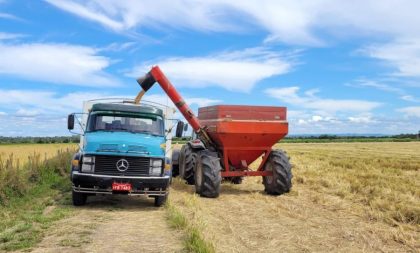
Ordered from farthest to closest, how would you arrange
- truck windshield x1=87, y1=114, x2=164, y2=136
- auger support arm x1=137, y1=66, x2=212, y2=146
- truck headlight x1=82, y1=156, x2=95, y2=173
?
auger support arm x1=137, y1=66, x2=212, y2=146, truck windshield x1=87, y1=114, x2=164, y2=136, truck headlight x1=82, y1=156, x2=95, y2=173

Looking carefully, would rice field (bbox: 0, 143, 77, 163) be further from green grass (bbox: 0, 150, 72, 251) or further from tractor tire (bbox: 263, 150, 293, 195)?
tractor tire (bbox: 263, 150, 293, 195)

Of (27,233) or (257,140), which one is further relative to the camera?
(257,140)

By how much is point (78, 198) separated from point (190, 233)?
14.5 feet

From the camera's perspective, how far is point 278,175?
14125mm

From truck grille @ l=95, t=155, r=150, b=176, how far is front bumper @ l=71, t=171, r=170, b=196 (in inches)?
6.5

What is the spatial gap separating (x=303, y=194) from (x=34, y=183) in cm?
808

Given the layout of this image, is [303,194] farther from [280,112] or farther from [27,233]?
[27,233]

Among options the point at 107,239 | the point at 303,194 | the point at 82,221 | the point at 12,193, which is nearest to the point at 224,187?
the point at 303,194

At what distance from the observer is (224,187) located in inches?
646

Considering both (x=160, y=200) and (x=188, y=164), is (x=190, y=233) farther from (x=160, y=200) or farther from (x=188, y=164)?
(x=188, y=164)

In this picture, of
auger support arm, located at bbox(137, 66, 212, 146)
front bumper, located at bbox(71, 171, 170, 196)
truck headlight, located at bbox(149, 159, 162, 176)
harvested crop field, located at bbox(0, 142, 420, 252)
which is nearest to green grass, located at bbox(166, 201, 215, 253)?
A: harvested crop field, located at bbox(0, 142, 420, 252)

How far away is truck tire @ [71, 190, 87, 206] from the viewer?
10992 mm

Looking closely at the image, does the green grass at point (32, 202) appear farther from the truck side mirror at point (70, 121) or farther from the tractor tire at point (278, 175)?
the tractor tire at point (278, 175)

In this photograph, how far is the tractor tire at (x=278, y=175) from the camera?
14070 millimetres
